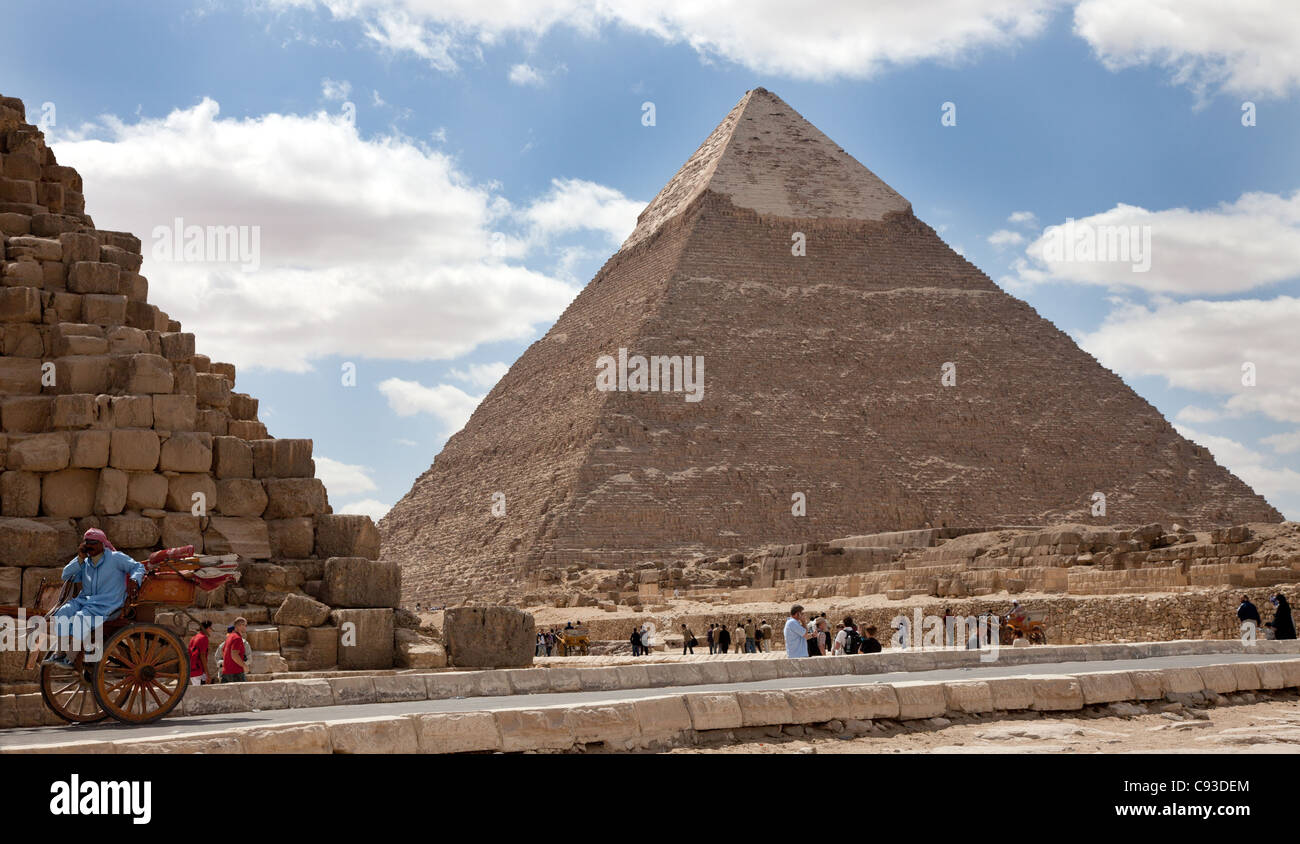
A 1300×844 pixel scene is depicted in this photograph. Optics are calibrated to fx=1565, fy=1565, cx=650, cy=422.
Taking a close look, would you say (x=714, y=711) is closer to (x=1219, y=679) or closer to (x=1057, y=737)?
(x=1057, y=737)

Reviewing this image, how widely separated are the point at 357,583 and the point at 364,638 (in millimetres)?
419

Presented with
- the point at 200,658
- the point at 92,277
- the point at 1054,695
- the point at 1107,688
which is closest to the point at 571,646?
the point at 92,277

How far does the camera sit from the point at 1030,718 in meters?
7.53

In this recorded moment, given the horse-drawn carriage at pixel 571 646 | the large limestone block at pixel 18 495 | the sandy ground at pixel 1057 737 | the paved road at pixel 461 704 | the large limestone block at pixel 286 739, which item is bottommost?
the horse-drawn carriage at pixel 571 646

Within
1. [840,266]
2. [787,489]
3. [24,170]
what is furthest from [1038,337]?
[24,170]

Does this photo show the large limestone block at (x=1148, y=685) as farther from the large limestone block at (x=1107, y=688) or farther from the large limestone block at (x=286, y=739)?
the large limestone block at (x=286, y=739)

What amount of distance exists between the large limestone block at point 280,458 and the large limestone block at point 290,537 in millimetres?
347

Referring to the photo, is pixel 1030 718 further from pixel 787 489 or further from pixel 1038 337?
pixel 1038 337

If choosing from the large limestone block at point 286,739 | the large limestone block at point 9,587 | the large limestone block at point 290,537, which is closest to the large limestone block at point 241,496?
the large limestone block at point 290,537

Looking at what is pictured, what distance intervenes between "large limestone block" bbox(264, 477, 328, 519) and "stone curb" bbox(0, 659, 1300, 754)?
4675mm

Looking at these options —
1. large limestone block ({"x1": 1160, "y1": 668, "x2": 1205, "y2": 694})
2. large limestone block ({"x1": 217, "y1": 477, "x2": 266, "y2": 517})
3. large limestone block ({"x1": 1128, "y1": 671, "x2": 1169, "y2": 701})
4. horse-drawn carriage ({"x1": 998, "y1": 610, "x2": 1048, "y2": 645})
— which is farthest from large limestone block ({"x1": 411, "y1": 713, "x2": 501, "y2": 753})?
horse-drawn carriage ({"x1": 998, "y1": 610, "x2": 1048, "y2": 645})

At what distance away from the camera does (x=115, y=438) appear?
391 inches

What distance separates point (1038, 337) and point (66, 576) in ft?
323

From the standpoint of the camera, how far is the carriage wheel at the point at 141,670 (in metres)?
6.88
